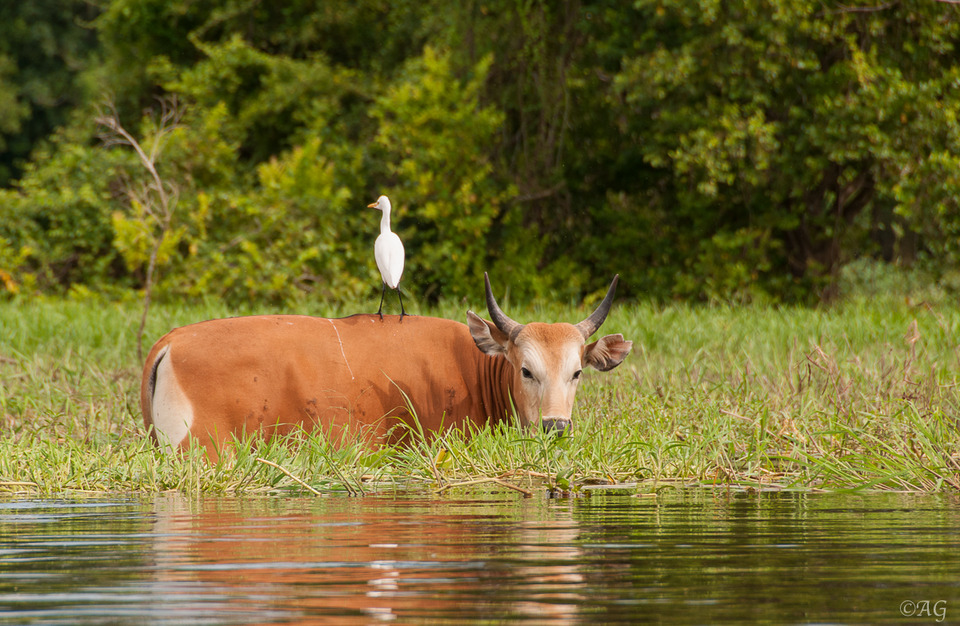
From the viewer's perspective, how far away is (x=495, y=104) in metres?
21.8

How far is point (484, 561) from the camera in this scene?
3.86 meters

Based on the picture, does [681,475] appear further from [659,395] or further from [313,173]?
[313,173]

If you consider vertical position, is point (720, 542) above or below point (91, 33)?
below

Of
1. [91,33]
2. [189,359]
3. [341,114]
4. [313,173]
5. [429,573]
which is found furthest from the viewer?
[91,33]

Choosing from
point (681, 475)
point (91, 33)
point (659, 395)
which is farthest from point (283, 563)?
point (91, 33)

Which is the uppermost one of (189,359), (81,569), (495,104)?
(495,104)

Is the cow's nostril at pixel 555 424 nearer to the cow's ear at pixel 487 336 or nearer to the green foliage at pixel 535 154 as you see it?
the cow's ear at pixel 487 336

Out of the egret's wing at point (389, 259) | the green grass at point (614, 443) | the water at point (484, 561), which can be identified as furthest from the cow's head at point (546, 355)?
the water at point (484, 561)

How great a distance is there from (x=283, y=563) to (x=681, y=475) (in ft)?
10.2

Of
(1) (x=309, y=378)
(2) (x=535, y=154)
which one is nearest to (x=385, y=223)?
(1) (x=309, y=378)

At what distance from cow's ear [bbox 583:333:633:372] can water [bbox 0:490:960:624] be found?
1762 millimetres

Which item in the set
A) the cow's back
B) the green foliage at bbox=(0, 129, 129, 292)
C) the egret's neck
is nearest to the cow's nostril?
the cow's back

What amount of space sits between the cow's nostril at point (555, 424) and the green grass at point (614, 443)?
3.5 inches

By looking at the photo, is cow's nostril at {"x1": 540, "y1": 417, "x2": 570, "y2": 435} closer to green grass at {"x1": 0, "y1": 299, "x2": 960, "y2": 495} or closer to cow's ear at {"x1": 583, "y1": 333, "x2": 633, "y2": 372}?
green grass at {"x1": 0, "y1": 299, "x2": 960, "y2": 495}
